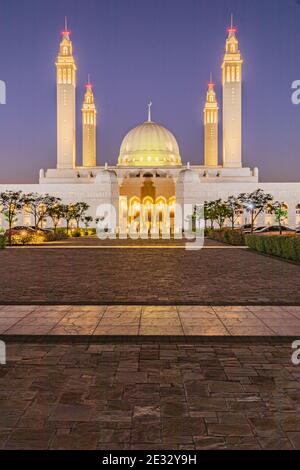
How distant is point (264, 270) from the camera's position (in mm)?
15656

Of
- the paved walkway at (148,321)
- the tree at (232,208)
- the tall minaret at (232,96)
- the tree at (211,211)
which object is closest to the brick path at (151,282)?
the paved walkway at (148,321)

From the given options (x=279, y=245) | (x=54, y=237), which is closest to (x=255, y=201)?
(x=54, y=237)

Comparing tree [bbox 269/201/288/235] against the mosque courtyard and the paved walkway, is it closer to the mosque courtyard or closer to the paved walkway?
the mosque courtyard

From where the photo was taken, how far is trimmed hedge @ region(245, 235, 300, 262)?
19516mm

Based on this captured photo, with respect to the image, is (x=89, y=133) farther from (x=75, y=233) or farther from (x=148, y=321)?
(x=148, y=321)

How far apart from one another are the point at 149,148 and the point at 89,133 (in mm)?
11838

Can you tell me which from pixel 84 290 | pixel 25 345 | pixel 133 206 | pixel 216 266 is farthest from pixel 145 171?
pixel 25 345

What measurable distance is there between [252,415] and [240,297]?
19.9ft

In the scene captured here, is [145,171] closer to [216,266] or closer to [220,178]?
[220,178]

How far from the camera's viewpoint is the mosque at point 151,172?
68375 mm

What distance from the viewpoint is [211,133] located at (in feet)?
279

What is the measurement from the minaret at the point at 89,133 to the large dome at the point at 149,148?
15.6 feet

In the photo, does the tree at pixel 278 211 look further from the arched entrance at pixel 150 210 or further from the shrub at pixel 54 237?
the arched entrance at pixel 150 210

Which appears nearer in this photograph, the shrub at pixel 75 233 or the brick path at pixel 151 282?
the brick path at pixel 151 282
